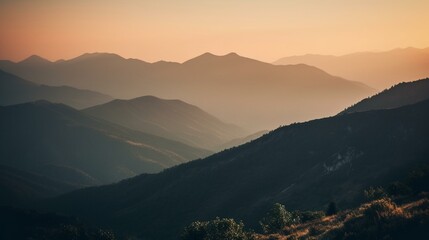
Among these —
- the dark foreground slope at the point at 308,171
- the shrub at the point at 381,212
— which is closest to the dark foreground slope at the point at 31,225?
the dark foreground slope at the point at 308,171

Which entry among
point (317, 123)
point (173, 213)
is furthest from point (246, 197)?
point (317, 123)

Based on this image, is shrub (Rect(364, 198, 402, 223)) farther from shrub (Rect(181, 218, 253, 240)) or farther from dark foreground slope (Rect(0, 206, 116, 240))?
dark foreground slope (Rect(0, 206, 116, 240))

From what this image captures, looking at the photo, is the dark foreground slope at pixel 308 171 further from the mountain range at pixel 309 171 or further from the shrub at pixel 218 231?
the shrub at pixel 218 231

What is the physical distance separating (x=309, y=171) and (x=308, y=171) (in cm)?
58

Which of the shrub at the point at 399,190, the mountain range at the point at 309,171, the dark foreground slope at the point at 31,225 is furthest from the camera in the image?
the dark foreground slope at the point at 31,225

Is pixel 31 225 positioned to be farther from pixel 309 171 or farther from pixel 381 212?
pixel 381 212

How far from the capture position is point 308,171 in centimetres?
16300

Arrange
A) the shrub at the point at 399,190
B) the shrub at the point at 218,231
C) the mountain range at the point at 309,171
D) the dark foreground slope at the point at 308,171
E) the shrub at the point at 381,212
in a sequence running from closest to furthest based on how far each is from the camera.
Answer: the shrub at the point at 381,212 → the shrub at the point at 218,231 → the shrub at the point at 399,190 → the mountain range at the point at 309,171 → the dark foreground slope at the point at 308,171

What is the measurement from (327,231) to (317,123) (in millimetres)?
149991

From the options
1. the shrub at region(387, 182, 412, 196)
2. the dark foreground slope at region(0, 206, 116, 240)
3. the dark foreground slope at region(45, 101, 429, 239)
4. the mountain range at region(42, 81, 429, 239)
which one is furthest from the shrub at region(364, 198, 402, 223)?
the dark foreground slope at region(0, 206, 116, 240)

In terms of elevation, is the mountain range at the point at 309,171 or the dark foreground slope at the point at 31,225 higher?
the mountain range at the point at 309,171

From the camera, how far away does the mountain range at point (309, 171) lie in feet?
455

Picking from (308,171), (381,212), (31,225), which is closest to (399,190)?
(381,212)

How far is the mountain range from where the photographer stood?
455ft
